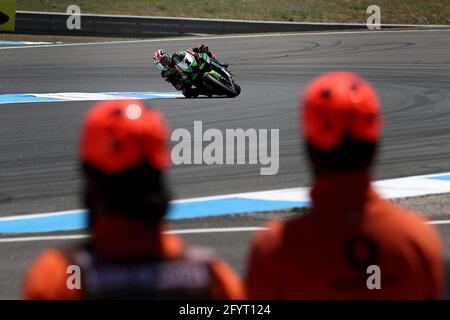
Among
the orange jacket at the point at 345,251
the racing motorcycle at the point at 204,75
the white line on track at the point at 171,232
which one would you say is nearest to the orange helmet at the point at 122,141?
the orange jacket at the point at 345,251

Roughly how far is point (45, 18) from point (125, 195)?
3024 cm

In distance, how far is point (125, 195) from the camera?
3021 mm

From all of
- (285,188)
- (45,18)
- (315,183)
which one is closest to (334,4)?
(45,18)

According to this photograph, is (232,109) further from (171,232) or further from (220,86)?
(171,232)

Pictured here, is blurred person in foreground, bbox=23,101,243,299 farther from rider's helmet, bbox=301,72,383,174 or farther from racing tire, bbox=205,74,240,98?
racing tire, bbox=205,74,240,98

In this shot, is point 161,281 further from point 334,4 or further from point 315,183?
point 334,4

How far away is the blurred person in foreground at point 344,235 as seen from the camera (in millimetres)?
3264

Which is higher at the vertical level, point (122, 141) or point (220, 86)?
point (220, 86)

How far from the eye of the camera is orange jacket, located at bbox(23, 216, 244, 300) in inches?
117

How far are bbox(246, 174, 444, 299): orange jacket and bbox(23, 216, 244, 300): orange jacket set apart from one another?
292mm

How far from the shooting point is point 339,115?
3.31 m
